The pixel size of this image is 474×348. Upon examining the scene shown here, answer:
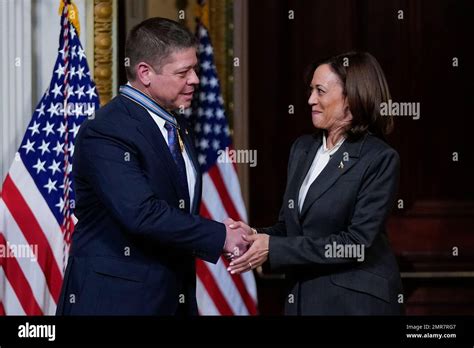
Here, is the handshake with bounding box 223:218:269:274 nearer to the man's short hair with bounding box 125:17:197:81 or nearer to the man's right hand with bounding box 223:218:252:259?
the man's right hand with bounding box 223:218:252:259

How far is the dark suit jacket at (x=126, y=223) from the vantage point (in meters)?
2.92

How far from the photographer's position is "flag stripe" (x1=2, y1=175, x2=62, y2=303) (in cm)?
439

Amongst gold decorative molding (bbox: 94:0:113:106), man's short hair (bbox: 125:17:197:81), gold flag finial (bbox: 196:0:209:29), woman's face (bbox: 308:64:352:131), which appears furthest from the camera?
gold flag finial (bbox: 196:0:209:29)

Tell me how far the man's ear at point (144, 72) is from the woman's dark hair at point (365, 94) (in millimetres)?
656

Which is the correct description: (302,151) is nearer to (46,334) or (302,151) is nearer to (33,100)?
(46,334)

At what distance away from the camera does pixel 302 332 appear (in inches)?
143

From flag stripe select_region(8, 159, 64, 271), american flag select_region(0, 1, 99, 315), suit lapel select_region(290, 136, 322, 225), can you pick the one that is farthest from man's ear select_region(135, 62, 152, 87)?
flag stripe select_region(8, 159, 64, 271)

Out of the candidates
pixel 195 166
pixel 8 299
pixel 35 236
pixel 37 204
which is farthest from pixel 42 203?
pixel 195 166

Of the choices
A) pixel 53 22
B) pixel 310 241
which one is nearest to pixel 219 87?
pixel 53 22

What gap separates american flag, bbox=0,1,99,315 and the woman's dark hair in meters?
1.56

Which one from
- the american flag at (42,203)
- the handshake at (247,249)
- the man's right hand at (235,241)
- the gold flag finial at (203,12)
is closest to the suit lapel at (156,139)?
the man's right hand at (235,241)

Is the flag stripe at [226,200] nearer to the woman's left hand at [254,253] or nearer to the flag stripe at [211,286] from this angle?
the flag stripe at [211,286]

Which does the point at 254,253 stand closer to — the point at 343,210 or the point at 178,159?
the point at 343,210

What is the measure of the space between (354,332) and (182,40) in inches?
49.3
